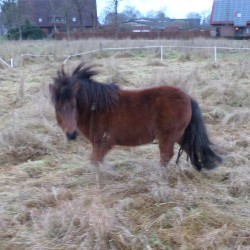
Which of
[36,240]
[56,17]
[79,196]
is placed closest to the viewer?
[36,240]

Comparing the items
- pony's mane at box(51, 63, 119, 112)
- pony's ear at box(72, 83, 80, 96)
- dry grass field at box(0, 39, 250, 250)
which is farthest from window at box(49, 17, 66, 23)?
pony's ear at box(72, 83, 80, 96)

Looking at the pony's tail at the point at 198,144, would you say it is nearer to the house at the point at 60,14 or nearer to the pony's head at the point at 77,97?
the pony's head at the point at 77,97

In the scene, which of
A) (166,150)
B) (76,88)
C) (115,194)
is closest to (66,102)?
(76,88)

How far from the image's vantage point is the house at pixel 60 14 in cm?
3704

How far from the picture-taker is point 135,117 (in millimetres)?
3924

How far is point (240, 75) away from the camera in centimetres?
1009

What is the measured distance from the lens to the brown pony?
150 inches

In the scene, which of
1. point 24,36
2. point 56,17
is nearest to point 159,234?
point 24,36

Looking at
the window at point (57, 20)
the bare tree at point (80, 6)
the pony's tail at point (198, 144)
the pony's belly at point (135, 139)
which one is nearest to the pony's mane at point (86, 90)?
the pony's belly at point (135, 139)

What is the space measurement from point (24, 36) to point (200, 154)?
31433mm

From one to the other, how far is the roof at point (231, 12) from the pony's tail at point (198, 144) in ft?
117

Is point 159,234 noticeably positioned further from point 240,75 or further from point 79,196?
point 240,75

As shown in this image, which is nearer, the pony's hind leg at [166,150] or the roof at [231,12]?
the pony's hind leg at [166,150]

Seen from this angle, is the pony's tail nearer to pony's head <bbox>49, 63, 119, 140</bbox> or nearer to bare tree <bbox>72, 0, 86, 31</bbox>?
pony's head <bbox>49, 63, 119, 140</bbox>
